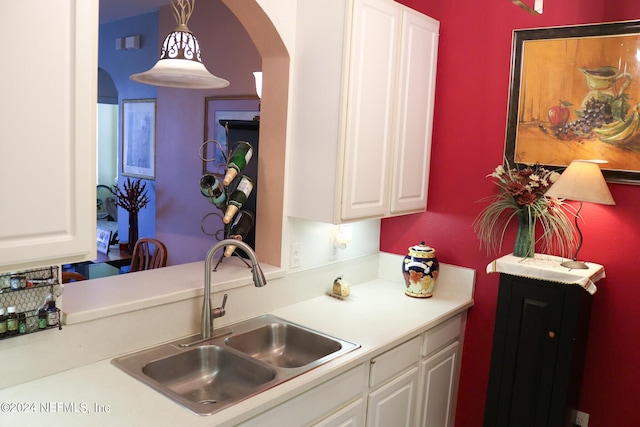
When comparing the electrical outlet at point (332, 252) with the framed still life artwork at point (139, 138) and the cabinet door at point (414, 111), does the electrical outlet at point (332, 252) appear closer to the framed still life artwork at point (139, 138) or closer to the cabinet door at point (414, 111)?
the cabinet door at point (414, 111)

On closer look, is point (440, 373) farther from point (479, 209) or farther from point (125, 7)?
point (125, 7)

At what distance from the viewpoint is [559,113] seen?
2506 millimetres

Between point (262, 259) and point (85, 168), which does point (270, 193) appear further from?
point (85, 168)

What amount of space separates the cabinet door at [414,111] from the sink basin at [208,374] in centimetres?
111

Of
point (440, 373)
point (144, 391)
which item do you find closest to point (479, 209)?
point (440, 373)

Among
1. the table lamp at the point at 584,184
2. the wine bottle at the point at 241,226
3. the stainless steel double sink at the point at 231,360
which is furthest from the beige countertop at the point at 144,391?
the table lamp at the point at 584,184

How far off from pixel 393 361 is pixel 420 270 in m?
0.61

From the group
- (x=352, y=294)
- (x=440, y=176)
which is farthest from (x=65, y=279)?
(x=440, y=176)

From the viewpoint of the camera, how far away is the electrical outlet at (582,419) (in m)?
2.55

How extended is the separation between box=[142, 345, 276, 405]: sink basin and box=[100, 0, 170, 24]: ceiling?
321cm

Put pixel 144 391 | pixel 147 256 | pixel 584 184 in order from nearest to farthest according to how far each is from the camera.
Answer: pixel 144 391, pixel 584 184, pixel 147 256

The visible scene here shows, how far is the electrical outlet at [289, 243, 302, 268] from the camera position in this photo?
256 centimetres

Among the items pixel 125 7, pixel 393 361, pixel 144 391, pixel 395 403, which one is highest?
pixel 125 7

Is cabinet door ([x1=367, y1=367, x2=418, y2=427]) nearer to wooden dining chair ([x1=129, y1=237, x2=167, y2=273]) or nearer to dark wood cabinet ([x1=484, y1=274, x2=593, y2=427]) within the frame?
dark wood cabinet ([x1=484, y1=274, x2=593, y2=427])
